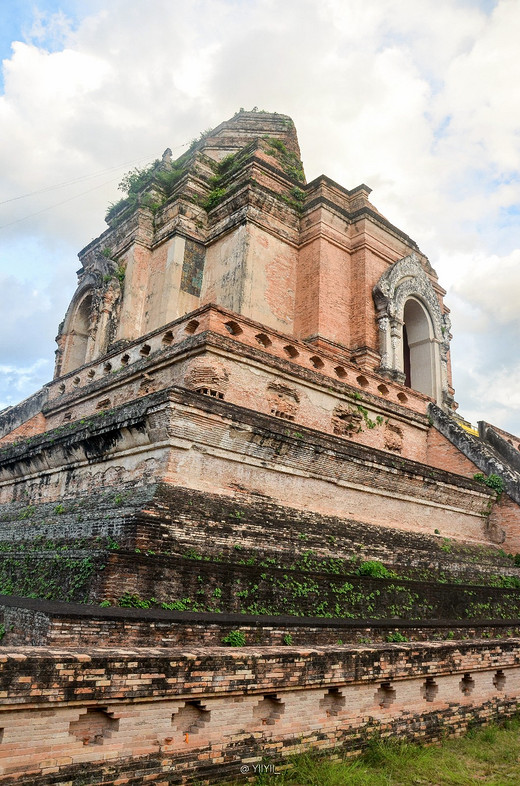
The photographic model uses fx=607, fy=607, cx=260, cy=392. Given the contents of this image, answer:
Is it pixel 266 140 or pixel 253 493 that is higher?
pixel 266 140

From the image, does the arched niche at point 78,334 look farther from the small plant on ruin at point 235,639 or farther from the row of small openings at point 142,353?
the small plant on ruin at point 235,639

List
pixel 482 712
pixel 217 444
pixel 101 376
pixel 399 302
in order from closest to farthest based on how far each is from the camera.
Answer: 1. pixel 482 712
2. pixel 217 444
3. pixel 101 376
4. pixel 399 302

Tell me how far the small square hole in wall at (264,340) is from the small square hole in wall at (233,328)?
0.42m

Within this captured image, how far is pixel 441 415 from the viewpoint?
13453mm

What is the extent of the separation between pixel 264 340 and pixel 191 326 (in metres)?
1.35

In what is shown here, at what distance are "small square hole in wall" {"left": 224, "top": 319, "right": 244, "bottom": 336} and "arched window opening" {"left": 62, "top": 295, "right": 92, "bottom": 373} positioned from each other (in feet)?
29.0

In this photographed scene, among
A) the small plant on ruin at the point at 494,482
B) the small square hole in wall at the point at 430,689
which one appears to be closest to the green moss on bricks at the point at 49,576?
the small square hole in wall at the point at 430,689

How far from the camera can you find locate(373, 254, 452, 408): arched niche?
14922 millimetres

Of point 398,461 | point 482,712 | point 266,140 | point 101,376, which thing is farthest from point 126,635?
point 266,140

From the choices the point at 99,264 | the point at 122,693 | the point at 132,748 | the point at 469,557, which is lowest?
the point at 132,748

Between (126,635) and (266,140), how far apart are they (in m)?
15.7

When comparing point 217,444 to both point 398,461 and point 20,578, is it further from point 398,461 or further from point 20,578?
point 398,461

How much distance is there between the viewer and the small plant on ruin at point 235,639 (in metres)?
5.44

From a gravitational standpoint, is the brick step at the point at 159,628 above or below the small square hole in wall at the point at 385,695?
above
